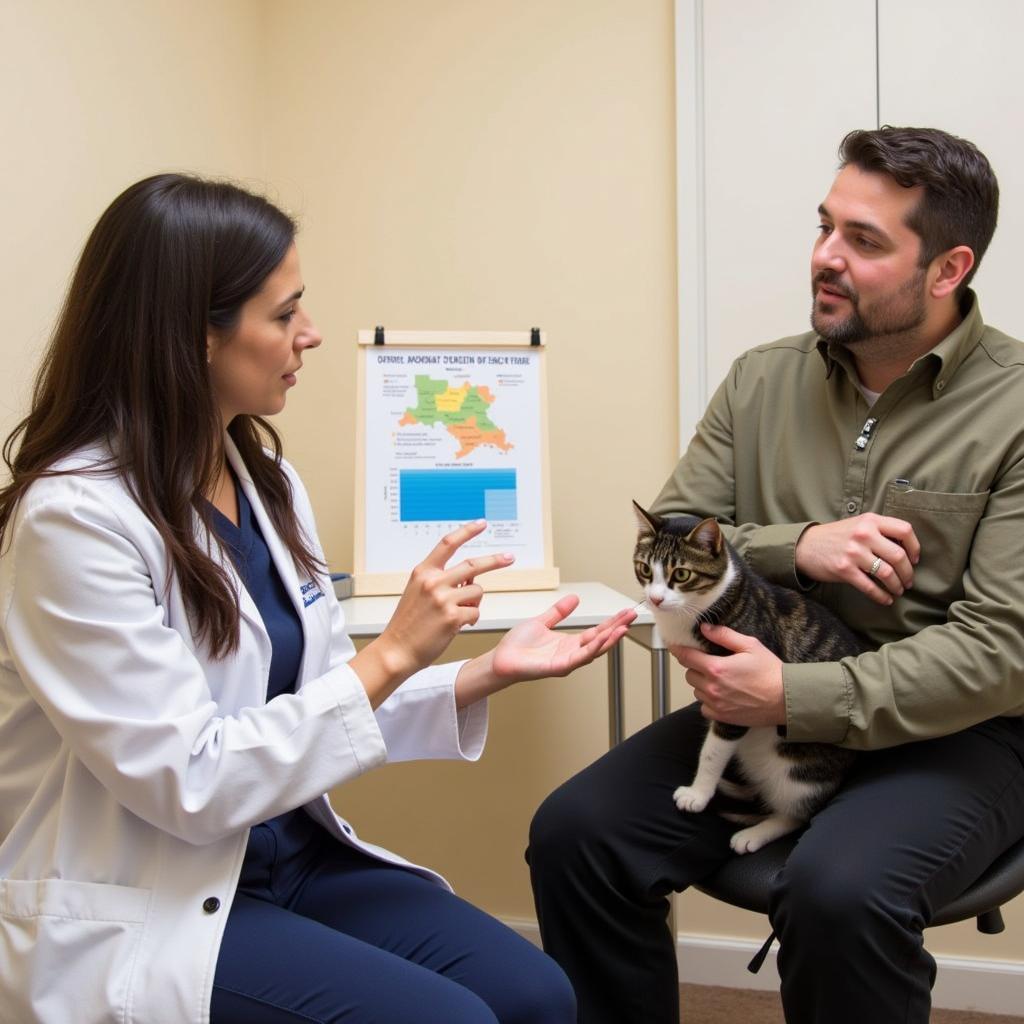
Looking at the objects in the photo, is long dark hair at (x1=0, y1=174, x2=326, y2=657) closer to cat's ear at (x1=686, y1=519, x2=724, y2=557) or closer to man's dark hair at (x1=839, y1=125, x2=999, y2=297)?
cat's ear at (x1=686, y1=519, x2=724, y2=557)

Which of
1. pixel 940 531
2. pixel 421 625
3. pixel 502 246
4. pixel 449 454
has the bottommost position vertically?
pixel 421 625

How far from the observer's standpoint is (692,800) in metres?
1.55

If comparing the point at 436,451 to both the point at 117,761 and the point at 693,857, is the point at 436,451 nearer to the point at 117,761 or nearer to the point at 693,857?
the point at 693,857

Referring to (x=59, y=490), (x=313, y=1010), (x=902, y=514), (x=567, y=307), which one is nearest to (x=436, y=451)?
(x=567, y=307)

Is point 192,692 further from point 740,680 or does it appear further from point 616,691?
point 616,691

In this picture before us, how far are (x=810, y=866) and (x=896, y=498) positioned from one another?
1.87ft

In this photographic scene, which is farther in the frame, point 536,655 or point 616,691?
point 616,691

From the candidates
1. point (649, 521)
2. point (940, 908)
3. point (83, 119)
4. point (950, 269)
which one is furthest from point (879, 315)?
point (83, 119)

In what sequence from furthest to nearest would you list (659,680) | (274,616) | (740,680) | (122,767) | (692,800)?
(659,680), (692,800), (740,680), (274,616), (122,767)

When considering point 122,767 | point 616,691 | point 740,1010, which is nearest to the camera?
point 122,767

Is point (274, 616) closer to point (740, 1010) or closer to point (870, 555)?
point (870, 555)

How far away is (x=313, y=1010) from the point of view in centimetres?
106

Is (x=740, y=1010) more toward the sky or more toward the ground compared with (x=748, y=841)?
more toward the ground

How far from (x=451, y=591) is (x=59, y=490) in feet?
1.47
